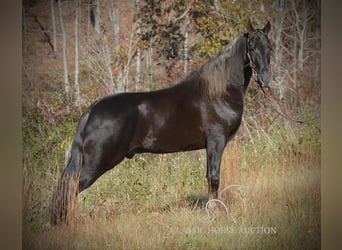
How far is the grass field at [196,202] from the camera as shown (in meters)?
3.27

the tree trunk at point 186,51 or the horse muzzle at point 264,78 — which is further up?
the tree trunk at point 186,51

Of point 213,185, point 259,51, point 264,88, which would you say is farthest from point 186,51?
point 213,185

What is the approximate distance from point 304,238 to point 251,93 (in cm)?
111

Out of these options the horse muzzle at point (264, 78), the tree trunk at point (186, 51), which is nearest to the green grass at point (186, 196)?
the horse muzzle at point (264, 78)

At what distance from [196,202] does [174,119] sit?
24.2 inches

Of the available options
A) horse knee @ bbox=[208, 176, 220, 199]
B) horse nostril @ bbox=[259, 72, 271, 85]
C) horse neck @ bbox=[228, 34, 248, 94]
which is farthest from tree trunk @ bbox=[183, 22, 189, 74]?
horse knee @ bbox=[208, 176, 220, 199]

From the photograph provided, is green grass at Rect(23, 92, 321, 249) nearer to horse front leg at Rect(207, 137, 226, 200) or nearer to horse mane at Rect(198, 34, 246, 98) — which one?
horse front leg at Rect(207, 137, 226, 200)

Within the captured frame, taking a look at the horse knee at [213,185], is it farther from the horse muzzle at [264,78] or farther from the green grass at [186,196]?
the horse muzzle at [264,78]

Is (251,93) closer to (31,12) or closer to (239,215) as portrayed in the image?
(239,215)

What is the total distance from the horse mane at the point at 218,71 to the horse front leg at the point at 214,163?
34 cm

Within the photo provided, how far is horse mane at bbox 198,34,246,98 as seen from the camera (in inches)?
130

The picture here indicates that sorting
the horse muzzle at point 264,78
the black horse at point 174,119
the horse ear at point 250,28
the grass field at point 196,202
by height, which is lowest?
the grass field at point 196,202

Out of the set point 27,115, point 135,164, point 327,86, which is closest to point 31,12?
point 27,115

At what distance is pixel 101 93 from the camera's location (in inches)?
132
